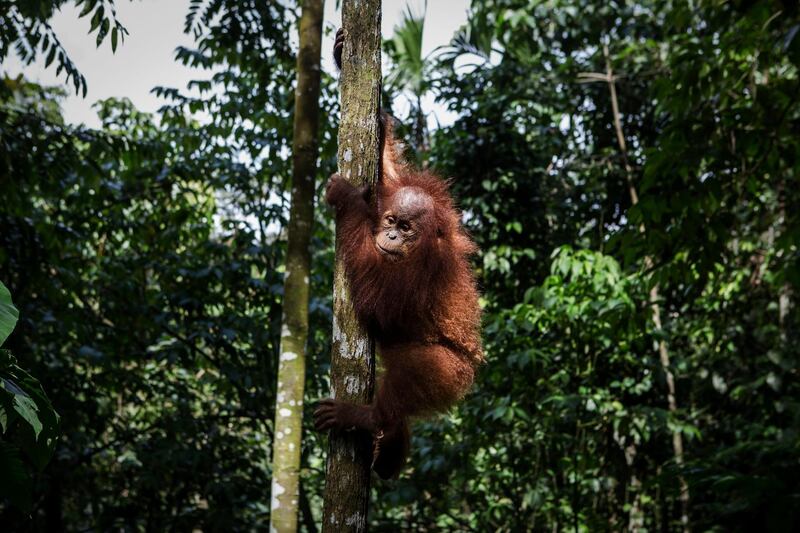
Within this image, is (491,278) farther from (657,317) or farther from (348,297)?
(348,297)

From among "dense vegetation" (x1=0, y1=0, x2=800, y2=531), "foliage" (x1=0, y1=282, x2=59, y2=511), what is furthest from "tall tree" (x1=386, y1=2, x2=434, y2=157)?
"foliage" (x1=0, y1=282, x2=59, y2=511)

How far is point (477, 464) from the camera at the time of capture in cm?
616

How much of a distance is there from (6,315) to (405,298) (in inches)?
63.1

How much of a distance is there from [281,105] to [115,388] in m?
2.69

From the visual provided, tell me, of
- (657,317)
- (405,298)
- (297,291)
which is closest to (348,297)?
(405,298)

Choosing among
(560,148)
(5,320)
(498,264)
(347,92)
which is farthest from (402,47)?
(5,320)

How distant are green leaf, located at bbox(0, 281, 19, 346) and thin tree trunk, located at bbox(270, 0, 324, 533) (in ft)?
7.80

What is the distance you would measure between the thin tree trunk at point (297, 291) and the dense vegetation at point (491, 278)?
109cm

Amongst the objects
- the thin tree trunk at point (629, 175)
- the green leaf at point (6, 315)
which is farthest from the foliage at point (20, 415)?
the thin tree trunk at point (629, 175)

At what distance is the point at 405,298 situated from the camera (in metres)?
2.68

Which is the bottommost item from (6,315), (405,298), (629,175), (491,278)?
(6,315)

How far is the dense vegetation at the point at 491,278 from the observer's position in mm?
3863

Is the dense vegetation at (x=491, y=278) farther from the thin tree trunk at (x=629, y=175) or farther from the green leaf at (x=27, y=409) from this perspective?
the green leaf at (x=27, y=409)

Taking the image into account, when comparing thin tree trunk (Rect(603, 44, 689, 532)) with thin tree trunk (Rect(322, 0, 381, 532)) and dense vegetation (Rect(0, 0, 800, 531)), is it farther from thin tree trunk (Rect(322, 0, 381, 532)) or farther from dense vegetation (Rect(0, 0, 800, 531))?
thin tree trunk (Rect(322, 0, 381, 532))
